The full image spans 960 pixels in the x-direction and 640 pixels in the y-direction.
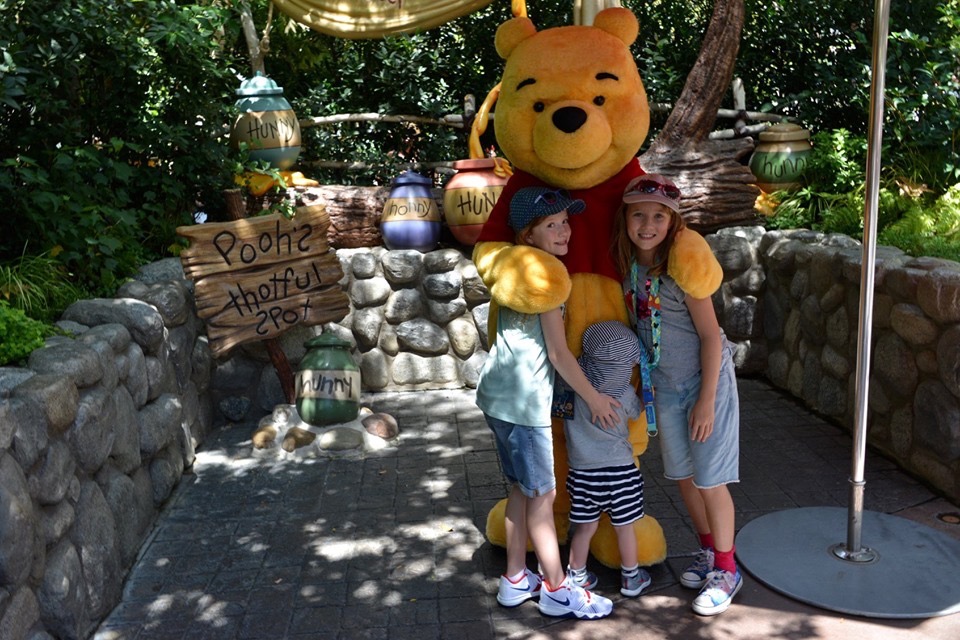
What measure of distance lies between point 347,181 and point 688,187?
9.27 ft

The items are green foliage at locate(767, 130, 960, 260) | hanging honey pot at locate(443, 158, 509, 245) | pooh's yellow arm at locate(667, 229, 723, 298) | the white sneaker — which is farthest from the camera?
hanging honey pot at locate(443, 158, 509, 245)

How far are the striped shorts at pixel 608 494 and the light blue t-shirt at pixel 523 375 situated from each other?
0.30 m

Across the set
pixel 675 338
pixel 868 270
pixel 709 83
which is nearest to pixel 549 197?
pixel 675 338

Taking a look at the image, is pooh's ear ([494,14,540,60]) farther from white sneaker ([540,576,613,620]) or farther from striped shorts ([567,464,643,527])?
white sneaker ([540,576,613,620])

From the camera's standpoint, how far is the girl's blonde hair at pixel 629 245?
354cm

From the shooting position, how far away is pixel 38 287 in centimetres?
452

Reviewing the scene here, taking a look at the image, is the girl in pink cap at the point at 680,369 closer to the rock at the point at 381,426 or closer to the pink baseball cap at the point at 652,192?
the pink baseball cap at the point at 652,192

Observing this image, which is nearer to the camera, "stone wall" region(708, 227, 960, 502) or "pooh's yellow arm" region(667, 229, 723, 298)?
"pooh's yellow arm" region(667, 229, 723, 298)

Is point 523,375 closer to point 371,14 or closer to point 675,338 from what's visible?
point 675,338

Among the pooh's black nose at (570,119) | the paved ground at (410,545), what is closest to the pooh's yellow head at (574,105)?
the pooh's black nose at (570,119)

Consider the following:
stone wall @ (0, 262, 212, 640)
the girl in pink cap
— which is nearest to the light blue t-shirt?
the girl in pink cap

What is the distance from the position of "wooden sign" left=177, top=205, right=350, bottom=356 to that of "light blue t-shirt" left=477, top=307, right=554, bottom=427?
8.55 ft

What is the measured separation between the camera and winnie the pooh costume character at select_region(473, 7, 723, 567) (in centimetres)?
349

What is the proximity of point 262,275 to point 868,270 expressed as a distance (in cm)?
358
